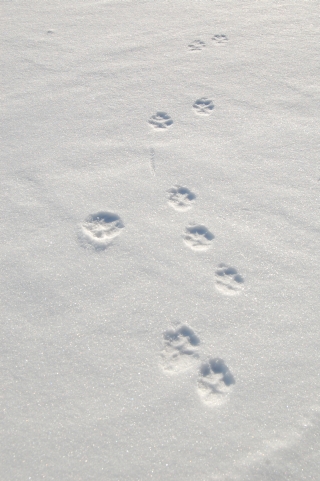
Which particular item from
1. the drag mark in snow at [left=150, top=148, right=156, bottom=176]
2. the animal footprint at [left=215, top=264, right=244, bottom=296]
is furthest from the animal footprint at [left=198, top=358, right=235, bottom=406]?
the drag mark in snow at [left=150, top=148, right=156, bottom=176]

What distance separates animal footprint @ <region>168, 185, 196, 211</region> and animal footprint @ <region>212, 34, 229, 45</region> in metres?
1.05

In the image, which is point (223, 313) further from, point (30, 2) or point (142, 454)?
point (30, 2)

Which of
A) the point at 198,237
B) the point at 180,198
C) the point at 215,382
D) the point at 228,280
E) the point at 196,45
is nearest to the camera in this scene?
the point at 215,382

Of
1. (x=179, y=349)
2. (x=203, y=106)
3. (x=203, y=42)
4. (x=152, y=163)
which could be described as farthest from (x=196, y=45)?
(x=179, y=349)

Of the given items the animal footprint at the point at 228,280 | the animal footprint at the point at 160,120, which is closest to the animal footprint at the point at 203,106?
the animal footprint at the point at 160,120

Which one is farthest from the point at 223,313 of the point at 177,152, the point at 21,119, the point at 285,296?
the point at 21,119

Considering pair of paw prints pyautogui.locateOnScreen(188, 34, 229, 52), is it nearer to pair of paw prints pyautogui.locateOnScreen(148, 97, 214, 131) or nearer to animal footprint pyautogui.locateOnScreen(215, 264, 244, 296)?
pair of paw prints pyautogui.locateOnScreen(148, 97, 214, 131)

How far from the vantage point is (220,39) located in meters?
2.19

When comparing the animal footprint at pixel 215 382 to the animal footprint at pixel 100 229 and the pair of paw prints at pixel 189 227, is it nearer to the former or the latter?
the pair of paw prints at pixel 189 227

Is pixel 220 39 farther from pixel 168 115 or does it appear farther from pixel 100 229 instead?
pixel 100 229

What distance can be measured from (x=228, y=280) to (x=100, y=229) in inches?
19.1

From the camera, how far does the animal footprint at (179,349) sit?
1182mm

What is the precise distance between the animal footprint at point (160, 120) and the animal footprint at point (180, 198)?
1.20ft

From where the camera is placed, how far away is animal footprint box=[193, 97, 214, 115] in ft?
6.04
